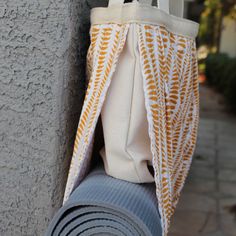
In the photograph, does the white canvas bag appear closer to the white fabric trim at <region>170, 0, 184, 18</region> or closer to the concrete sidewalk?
the white fabric trim at <region>170, 0, 184, 18</region>

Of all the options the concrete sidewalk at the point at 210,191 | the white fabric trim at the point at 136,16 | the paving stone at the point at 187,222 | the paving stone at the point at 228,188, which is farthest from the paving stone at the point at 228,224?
the white fabric trim at the point at 136,16

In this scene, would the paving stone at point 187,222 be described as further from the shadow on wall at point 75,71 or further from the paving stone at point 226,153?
the paving stone at point 226,153

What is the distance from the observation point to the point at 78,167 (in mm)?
1306

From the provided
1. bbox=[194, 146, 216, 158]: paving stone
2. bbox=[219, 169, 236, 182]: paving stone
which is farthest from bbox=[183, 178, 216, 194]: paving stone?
bbox=[194, 146, 216, 158]: paving stone

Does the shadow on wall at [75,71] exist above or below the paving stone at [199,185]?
above

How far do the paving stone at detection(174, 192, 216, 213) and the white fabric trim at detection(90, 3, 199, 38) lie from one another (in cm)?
162

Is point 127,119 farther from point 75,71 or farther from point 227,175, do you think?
point 227,175

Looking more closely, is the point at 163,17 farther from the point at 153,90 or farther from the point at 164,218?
the point at 164,218

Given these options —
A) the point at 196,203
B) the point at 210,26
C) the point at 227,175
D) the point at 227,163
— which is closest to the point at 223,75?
the point at 227,163

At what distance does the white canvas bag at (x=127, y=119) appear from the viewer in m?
1.21

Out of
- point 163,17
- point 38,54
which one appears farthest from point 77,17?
point 163,17

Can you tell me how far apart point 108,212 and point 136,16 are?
1.92ft

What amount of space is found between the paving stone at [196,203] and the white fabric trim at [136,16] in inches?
63.7

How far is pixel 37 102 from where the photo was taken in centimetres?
136
